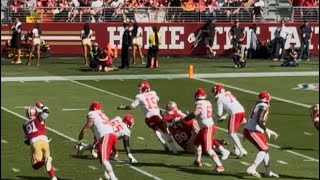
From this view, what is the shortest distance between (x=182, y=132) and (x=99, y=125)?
308 centimetres

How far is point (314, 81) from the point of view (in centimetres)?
3400

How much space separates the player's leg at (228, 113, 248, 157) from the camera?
1900 centimetres

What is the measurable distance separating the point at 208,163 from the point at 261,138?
72.0 inches

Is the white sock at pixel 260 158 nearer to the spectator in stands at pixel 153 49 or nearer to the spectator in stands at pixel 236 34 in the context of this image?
the spectator in stands at pixel 153 49

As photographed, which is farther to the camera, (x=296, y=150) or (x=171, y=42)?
(x=171, y=42)

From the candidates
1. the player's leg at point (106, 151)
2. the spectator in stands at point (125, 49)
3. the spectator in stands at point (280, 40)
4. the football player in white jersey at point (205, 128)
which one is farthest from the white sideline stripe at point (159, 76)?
the player's leg at point (106, 151)

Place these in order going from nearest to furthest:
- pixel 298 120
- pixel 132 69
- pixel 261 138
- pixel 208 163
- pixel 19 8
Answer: pixel 261 138
pixel 208 163
pixel 298 120
pixel 132 69
pixel 19 8

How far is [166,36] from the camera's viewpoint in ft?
140

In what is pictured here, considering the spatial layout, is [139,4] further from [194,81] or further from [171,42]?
[194,81]

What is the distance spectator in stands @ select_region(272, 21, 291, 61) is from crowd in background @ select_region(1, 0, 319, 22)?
2.42 metres

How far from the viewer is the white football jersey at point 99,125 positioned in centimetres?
1658

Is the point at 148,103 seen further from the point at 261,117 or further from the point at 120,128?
the point at 261,117

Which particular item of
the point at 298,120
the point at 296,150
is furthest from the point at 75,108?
the point at 296,150

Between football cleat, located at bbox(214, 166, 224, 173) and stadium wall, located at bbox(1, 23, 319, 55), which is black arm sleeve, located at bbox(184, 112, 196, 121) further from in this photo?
stadium wall, located at bbox(1, 23, 319, 55)
